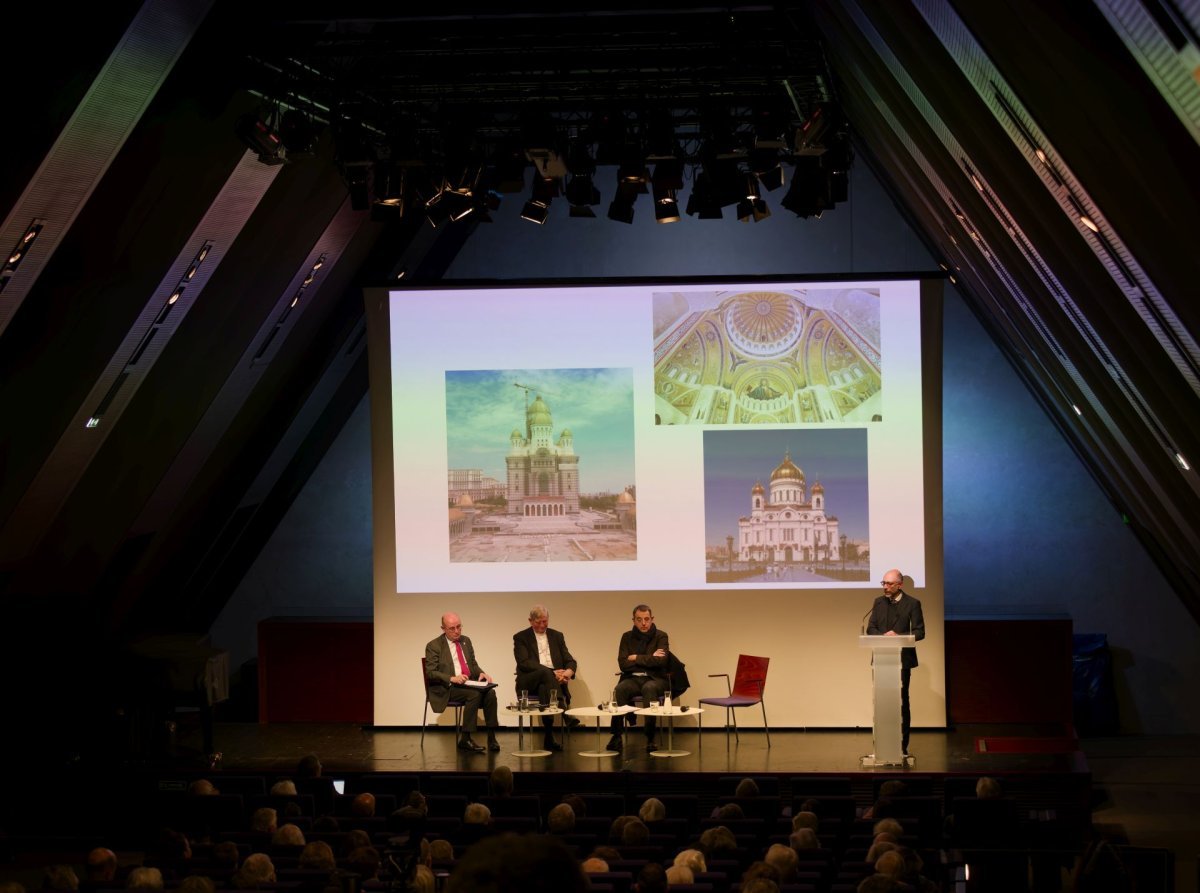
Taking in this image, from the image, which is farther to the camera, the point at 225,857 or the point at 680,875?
the point at 225,857

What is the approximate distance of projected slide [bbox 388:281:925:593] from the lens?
1140 centimetres

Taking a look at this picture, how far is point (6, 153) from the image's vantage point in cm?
642

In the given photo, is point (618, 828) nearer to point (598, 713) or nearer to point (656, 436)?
point (598, 713)

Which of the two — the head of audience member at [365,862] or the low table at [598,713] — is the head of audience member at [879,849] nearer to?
the head of audience member at [365,862]

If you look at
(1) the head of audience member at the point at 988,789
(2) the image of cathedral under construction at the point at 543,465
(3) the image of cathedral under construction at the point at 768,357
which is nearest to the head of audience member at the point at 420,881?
(1) the head of audience member at the point at 988,789

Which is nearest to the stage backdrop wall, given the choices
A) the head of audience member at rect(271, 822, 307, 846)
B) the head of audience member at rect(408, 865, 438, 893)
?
the head of audience member at rect(271, 822, 307, 846)

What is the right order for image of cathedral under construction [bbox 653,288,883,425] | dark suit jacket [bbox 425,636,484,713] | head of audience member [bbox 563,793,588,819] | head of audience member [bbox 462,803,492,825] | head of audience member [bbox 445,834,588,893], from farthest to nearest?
image of cathedral under construction [bbox 653,288,883,425], dark suit jacket [bbox 425,636,484,713], head of audience member [bbox 563,793,588,819], head of audience member [bbox 462,803,492,825], head of audience member [bbox 445,834,588,893]

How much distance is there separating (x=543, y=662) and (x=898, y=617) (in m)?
2.62

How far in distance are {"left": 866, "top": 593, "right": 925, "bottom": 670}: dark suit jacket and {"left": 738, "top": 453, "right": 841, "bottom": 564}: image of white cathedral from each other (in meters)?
1.00

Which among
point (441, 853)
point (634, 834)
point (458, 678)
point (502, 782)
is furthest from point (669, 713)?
point (441, 853)

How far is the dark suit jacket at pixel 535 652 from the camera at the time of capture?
435 inches

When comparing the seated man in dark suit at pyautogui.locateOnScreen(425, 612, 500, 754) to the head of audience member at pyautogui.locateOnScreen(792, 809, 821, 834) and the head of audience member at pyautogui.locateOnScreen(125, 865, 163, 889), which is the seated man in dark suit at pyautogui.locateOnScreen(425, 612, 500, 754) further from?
the head of audience member at pyautogui.locateOnScreen(125, 865, 163, 889)

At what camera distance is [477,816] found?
7062 mm

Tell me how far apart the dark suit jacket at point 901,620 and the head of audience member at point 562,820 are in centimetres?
394
